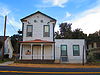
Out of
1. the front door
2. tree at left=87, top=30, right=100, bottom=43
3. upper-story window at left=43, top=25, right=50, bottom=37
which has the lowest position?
the front door

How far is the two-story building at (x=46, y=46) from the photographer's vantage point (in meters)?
25.5

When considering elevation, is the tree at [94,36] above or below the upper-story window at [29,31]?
above

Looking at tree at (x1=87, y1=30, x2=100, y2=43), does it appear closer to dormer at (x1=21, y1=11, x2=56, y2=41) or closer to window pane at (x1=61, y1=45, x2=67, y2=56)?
window pane at (x1=61, y1=45, x2=67, y2=56)

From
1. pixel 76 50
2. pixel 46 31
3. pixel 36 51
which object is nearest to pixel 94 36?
pixel 76 50

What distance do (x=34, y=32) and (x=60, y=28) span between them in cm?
3586

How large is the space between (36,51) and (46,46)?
73.9 inches

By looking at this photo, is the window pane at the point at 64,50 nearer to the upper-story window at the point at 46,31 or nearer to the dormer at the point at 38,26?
the dormer at the point at 38,26

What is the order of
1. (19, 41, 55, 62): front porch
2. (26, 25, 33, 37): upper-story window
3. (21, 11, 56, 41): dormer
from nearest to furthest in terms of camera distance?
(19, 41, 55, 62): front porch, (21, 11, 56, 41): dormer, (26, 25, 33, 37): upper-story window

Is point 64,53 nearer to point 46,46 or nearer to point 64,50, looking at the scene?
point 64,50

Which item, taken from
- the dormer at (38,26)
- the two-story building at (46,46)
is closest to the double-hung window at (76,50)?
the two-story building at (46,46)

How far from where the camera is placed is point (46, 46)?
26.1 metres

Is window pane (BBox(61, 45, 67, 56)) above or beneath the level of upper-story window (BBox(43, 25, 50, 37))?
beneath

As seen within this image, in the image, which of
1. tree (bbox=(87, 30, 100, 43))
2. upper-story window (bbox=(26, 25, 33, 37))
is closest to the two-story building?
upper-story window (bbox=(26, 25, 33, 37))

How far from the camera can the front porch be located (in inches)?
1005
